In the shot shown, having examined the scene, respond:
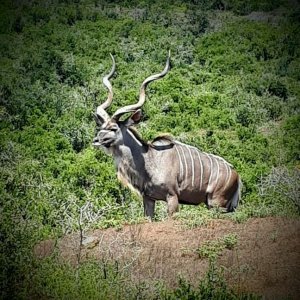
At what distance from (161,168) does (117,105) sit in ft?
13.9

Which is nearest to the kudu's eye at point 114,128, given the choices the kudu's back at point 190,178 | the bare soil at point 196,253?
the kudu's back at point 190,178

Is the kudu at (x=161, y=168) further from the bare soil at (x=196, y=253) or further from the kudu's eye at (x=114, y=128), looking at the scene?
the bare soil at (x=196, y=253)

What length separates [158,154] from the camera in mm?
7031

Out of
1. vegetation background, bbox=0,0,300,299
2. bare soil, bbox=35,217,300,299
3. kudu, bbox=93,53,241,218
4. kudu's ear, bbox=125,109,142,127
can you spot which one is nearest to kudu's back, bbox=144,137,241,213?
kudu, bbox=93,53,241,218

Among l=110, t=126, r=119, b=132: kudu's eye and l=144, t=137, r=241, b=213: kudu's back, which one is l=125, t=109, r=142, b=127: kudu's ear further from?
l=144, t=137, r=241, b=213: kudu's back

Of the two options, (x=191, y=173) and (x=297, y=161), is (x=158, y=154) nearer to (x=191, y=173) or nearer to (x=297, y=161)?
(x=191, y=173)

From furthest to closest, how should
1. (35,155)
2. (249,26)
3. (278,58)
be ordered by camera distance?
(249,26) < (278,58) < (35,155)

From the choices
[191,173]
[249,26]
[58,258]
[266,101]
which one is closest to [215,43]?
[249,26]

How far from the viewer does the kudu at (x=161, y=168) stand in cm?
690

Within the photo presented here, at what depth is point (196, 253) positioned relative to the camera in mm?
5586

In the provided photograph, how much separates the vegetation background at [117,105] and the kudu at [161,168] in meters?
0.23

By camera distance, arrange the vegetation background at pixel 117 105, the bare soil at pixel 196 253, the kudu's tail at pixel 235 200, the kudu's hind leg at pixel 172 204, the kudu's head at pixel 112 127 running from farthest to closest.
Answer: the kudu's tail at pixel 235 200 < the kudu's head at pixel 112 127 < the kudu's hind leg at pixel 172 204 < the vegetation background at pixel 117 105 < the bare soil at pixel 196 253

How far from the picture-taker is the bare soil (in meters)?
5.24

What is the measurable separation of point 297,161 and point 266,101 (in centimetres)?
242
